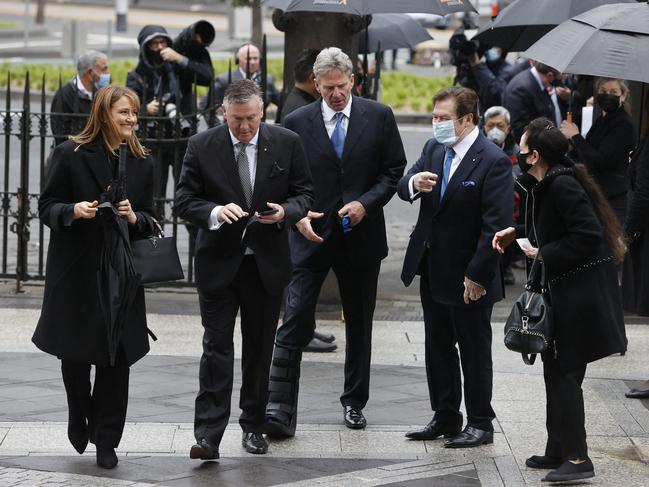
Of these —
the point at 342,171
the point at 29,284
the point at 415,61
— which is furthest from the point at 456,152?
the point at 415,61

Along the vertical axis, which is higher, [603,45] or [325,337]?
[603,45]

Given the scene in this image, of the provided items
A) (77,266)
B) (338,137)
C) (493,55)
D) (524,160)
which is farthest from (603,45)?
(493,55)

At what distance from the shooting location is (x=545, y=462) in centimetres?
681

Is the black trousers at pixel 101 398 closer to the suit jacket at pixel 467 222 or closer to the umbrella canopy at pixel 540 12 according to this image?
the suit jacket at pixel 467 222

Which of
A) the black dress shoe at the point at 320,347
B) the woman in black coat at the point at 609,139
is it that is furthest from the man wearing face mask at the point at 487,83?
the black dress shoe at the point at 320,347

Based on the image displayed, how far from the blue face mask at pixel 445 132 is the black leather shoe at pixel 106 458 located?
219cm

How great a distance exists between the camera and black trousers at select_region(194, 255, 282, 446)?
22.5ft

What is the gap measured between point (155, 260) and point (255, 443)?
1.04 meters

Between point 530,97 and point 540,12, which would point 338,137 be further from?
point 530,97

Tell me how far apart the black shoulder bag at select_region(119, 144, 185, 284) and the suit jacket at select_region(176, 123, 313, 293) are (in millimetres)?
189

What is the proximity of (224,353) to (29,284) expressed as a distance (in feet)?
16.3

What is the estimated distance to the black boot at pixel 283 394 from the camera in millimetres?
7242

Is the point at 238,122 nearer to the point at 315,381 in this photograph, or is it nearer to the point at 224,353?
the point at 224,353

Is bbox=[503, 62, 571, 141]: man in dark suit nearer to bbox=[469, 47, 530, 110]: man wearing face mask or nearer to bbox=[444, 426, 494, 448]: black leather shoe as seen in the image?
bbox=[469, 47, 530, 110]: man wearing face mask
